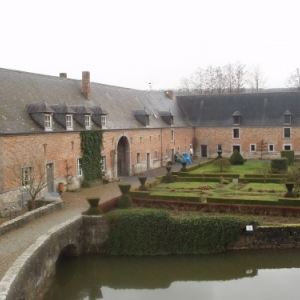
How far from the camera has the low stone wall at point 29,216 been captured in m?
15.5

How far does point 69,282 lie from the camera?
15.3 metres

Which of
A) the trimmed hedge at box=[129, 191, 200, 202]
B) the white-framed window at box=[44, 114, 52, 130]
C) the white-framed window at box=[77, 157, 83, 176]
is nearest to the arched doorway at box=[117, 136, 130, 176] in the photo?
the white-framed window at box=[77, 157, 83, 176]

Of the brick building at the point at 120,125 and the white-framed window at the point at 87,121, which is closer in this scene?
the brick building at the point at 120,125

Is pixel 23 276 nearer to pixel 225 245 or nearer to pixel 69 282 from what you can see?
pixel 69 282

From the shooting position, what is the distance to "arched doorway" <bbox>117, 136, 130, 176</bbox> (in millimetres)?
32281

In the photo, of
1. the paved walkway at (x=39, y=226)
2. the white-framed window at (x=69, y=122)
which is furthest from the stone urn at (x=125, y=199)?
the white-framed window at (x=69, y=122)

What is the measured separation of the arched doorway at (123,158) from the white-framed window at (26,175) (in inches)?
456

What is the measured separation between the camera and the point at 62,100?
2719cm

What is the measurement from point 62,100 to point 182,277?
51.2 feet

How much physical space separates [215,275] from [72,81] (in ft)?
64.1

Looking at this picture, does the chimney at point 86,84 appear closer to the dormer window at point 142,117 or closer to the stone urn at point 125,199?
the dormer window at point 142,117

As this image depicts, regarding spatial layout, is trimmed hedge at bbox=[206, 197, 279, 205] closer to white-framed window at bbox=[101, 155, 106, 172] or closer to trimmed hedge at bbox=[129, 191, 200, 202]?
trimmed hedge at bbox=[129, 191, 200, 202]

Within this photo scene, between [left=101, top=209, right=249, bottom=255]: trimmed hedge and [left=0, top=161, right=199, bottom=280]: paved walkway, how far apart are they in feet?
8.16

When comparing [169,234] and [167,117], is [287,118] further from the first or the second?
[169,234]
